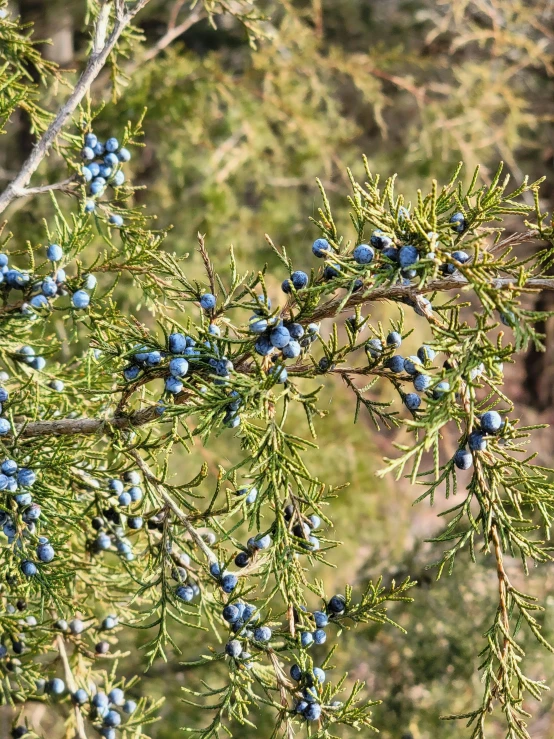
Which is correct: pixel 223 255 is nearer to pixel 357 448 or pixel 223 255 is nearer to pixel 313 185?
pixel 313 185

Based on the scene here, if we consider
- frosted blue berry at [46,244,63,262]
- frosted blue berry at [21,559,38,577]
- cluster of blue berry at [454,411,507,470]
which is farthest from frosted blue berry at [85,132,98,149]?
cluster of blue berry at [454,411,507,470]

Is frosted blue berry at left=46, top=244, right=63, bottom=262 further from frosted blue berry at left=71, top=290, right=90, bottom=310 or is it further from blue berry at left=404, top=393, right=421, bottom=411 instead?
blue berry at left=404, top=393, right=421, bottom=411

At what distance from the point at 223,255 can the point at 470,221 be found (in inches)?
97.8

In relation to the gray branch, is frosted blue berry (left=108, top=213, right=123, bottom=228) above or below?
below

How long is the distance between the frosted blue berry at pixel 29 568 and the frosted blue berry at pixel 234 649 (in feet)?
0.91

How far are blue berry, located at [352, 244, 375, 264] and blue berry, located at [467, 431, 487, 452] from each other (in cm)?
23

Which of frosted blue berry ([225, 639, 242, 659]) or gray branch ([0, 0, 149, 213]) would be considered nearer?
frosted blue berry ([225, 639, 242, 659])

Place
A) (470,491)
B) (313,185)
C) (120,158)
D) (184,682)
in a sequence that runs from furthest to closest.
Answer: (313,185)
(184,682)
(120,158)
(470,491)

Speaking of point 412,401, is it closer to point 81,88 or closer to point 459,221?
point 459,221

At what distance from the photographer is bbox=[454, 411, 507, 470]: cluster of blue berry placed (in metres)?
0.73

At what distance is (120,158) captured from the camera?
1.13 metres

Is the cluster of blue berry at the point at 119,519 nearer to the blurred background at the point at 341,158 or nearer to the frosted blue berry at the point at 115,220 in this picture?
the frosted blue berry at the point at 115,220

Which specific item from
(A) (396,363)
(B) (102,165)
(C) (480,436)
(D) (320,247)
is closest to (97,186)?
(B) (102,165)

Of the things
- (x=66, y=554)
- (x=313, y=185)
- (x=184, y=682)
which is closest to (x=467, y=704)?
(x=184, y=682)
